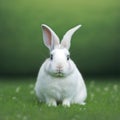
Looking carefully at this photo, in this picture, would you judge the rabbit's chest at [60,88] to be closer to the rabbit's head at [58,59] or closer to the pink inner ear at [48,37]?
the rabbit's head at [58,59]

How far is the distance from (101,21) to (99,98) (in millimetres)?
6499

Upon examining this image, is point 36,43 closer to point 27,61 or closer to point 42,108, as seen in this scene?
point 27,61

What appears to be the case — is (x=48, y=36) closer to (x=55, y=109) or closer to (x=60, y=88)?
(x=60, y=88)

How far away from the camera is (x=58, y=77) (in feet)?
29.8

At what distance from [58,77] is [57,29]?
7.70 m

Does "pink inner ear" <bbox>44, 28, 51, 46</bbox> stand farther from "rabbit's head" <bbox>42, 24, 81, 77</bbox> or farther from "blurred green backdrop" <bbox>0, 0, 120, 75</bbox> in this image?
"blurred green backdrop" <bbox>0, 0, 120, 75</bbox>

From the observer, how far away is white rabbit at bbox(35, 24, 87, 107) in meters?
8.92

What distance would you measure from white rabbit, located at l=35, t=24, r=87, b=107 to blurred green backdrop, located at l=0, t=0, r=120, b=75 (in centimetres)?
733

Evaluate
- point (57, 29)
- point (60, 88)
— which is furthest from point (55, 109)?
point (57, 29)

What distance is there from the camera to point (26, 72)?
17.2 meters

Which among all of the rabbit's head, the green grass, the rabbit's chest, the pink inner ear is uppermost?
the pink inner ear

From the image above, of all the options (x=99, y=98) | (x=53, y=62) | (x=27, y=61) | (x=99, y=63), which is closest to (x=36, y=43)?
(x=27, y=61)

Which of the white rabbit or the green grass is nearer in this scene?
the green grass

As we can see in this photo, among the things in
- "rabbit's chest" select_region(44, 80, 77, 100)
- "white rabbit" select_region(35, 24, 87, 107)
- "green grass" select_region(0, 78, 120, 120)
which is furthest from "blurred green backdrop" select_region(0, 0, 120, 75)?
"rabbit's chest" select_region(44, 80, 77, 100)
